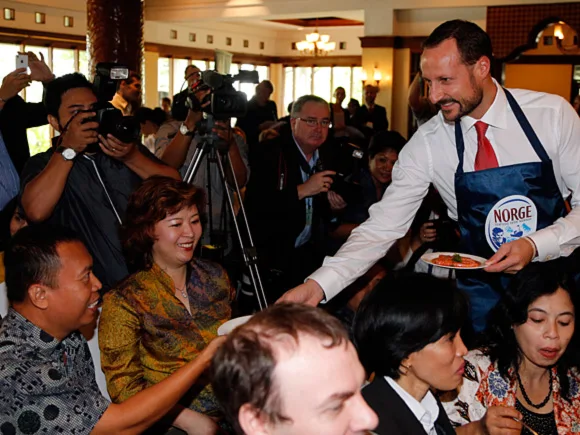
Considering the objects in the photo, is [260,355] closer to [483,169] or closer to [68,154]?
[483,169]

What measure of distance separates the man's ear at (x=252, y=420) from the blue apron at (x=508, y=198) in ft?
4.58

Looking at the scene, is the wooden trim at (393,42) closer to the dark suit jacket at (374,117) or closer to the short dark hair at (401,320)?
the dark suit jacket at (374,117)

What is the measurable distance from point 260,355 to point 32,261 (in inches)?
35.2

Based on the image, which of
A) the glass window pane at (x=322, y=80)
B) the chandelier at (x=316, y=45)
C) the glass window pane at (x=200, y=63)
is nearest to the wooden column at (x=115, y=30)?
the chandelier at (x=316, y=45)

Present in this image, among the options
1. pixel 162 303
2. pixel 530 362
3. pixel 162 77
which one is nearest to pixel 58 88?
pixel 162 303

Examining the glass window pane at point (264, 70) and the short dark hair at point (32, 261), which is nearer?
the short dark hair at point (32, 261)

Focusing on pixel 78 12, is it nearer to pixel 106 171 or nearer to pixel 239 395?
pixel 106 171

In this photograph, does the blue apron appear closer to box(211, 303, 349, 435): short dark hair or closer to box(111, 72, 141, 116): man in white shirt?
box(211, 303, 349, 435): short dark hair

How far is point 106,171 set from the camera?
2.68 m

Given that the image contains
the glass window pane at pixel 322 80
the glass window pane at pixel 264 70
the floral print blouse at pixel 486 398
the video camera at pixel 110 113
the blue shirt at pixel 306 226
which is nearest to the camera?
the floral print blouse at pixel 486 398

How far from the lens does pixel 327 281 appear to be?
223 cm

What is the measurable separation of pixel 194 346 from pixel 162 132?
2568mm

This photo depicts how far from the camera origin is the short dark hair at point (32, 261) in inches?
68.6

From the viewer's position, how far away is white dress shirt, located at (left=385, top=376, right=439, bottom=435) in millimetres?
1723
